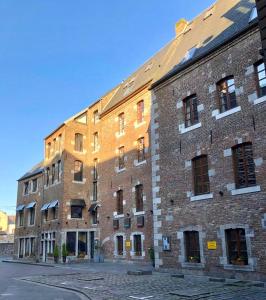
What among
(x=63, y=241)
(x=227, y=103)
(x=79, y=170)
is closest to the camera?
(x=227, y=103)

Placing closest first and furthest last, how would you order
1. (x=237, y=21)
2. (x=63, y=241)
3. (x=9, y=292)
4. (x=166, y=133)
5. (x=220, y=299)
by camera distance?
1. (x=220, y=299)
2. (x=9, y=292)
3. (x=237, y=21)
4. (x=166, y=133)
5. (x=63, y=241)

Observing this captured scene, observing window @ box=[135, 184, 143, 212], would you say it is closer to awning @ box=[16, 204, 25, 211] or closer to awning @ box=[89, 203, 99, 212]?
awning @ box=[89, 203, 99, 212]

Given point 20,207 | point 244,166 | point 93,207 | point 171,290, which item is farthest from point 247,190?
point 20,207

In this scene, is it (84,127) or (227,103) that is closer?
(227,103)

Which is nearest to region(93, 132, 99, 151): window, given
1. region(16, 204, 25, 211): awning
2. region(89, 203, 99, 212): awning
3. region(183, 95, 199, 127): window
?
region(89, 203, 99, 212): awning

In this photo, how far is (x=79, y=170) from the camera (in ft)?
102

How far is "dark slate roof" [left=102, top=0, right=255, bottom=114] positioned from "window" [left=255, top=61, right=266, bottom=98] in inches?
70.4

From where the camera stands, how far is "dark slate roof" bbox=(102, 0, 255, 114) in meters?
16.6

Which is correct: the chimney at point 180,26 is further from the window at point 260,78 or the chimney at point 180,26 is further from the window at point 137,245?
the window at point 137,245

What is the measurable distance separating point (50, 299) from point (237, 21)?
14.4 meters

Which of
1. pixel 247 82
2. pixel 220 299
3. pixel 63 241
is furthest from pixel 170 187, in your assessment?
pixel 63 241

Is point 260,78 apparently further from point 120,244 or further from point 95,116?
point 95,116

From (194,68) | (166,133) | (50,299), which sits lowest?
(50,299)

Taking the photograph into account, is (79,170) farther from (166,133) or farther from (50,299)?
(50,299)
